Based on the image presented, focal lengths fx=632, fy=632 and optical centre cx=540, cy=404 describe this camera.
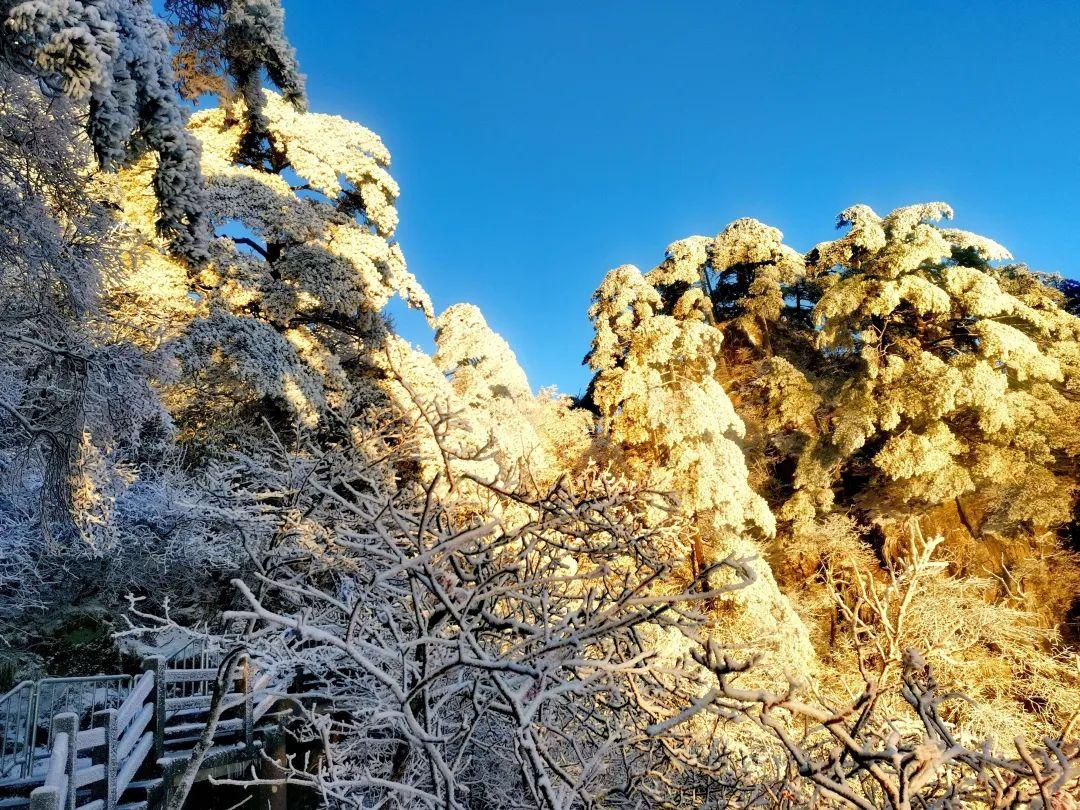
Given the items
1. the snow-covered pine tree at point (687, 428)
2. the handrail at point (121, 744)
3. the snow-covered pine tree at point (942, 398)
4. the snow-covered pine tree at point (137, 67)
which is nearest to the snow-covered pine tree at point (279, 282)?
the snow-covered pine tree at point (137, 67)

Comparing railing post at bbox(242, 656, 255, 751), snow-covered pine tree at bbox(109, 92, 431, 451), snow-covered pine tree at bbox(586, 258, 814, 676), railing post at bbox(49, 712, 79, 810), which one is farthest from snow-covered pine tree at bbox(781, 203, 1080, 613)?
railing post at bbox(49, 712, 79, 810)

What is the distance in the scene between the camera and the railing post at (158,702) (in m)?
5.36

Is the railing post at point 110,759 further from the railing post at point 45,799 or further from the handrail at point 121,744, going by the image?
the railing post at point 45,799

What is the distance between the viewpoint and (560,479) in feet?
7.36

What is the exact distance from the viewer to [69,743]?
4.01 m

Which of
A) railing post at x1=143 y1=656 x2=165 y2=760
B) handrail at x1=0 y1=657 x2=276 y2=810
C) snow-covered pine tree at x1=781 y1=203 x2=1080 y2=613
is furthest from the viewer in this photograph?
snow-covered pine tree at x1=781 y1=203 x2=1080 y2=613

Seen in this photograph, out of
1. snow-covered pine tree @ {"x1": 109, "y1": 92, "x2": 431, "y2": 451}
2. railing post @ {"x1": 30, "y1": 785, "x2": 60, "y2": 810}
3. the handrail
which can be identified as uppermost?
snow-covered pine tree @ {"x1": 109, "y1": 92, "x2": 431, "y2": 451}

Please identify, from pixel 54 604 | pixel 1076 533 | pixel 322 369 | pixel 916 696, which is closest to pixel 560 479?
pixel 916 696

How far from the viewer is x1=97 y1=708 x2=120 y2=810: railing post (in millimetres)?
4406

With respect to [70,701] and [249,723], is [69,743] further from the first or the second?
[70,701]

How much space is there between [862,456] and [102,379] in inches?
577

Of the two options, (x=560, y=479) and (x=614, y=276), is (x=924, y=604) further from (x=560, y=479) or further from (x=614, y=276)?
(x=560, y=479)

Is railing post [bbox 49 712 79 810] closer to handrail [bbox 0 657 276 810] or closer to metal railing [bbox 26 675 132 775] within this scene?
handrail [bbox 0 657 276 810]

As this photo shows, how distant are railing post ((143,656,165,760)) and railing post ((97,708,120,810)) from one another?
75 cm
